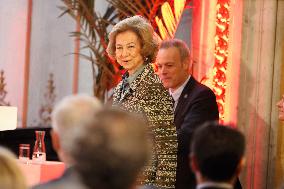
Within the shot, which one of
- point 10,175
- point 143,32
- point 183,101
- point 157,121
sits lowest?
point 10,175

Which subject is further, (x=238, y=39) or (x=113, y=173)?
(x=238, y=39)

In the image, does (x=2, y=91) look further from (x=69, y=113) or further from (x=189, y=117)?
(x=69, y=113)

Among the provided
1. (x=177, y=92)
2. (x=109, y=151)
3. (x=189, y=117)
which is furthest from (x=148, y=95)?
(x=109, y=151)

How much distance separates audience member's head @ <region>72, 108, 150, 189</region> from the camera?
201cm

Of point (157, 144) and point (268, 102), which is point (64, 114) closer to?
point (157, 144)

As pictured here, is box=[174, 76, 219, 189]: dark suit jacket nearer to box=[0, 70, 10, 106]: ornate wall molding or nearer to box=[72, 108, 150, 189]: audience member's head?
box=[72, 108, 150, 189]: audience member's head

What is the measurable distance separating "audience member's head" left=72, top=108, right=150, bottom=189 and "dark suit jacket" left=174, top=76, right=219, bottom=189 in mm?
2429

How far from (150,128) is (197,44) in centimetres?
257

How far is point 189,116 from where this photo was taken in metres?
4.68

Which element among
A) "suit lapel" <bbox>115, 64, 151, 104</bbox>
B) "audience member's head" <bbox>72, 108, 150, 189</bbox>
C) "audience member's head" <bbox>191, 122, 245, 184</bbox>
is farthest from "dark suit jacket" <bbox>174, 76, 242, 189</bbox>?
"audience member's head" <bbox>72, 108, 150, 189</bbox>

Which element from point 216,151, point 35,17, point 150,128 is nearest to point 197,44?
point 150,128

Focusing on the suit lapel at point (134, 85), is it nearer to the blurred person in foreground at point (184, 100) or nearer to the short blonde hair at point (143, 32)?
the short blonde hair at point (143, 32)

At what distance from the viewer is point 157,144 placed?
4094 mm

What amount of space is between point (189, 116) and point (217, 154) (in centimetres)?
218
